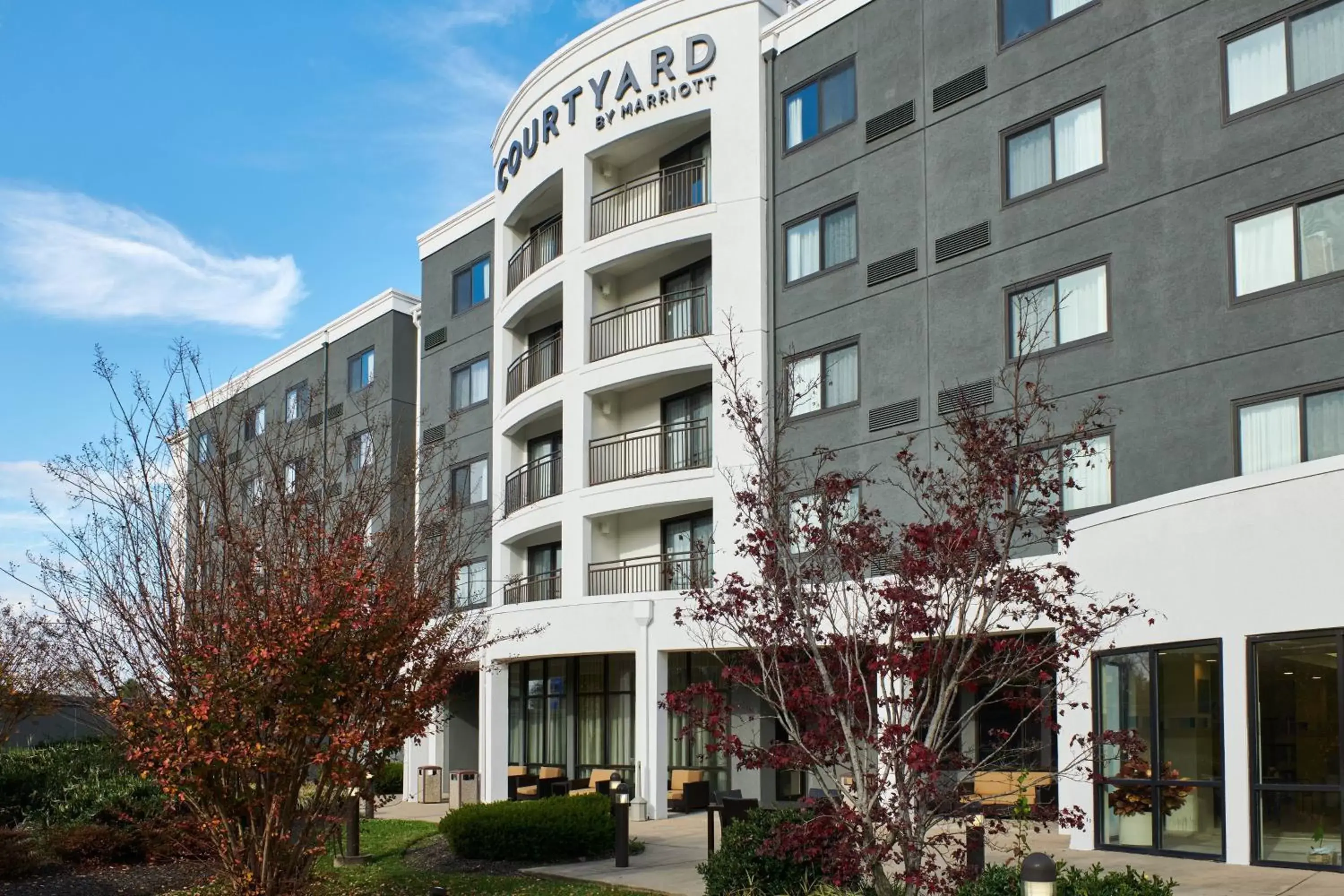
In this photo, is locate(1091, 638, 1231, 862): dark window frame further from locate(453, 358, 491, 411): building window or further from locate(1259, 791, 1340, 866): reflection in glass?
locate(453, 358, 491, 411): building window

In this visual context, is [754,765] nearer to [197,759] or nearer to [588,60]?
[197,759]

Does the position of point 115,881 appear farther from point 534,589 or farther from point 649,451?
point 534,589

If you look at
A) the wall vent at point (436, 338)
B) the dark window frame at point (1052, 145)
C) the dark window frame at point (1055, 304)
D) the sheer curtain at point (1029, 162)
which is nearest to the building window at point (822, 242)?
the dark window frame at point (1052, 145)

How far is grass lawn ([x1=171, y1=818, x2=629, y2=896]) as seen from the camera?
1481 cm

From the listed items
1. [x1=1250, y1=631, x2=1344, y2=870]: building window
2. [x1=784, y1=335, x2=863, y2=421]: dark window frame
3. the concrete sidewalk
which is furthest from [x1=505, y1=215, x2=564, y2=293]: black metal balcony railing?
[x1=1250, y1=631, x2=1344, y2=870]: building window

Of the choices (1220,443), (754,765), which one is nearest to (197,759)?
(754,765)

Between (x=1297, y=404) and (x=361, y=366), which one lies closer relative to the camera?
(x=1297, y=404)

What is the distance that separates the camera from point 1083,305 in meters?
20.7

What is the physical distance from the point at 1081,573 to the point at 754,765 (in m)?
8.17

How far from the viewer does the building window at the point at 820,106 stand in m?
25.0

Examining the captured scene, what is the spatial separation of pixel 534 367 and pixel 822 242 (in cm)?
931

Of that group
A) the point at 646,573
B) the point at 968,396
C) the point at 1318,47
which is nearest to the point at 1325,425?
the point at 1318,47

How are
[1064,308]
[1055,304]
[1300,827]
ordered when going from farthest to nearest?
[1064,308] < [1055,304] < [1300,827]

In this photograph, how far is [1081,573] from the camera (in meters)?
17.1
